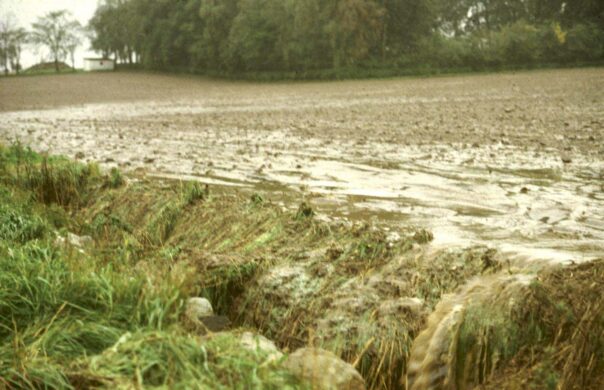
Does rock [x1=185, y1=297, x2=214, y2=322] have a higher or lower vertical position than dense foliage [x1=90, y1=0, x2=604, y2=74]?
lower

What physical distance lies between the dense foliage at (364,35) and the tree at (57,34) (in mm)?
30043

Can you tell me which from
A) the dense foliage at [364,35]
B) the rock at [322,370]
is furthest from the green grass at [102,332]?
the dense foliage at [364,35]

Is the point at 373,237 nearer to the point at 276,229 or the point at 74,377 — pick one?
the point at 276,229

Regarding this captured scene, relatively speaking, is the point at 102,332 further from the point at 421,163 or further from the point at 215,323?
the point at 421,163

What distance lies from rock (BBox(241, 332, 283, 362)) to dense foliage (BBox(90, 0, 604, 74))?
166 feet

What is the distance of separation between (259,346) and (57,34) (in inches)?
4150

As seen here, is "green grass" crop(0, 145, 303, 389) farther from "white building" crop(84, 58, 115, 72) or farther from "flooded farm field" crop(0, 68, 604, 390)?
"white building" crop(84, 58, 115, 72)

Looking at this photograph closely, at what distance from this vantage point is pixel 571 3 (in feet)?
196

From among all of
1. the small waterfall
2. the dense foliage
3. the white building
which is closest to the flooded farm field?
the small waterfall

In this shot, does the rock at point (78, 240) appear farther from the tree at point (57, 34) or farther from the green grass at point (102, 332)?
the tree at point (57, 34)

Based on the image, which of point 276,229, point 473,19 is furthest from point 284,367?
point 473,19

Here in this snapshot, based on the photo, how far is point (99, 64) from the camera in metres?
87.2

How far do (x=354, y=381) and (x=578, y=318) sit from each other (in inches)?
47.7

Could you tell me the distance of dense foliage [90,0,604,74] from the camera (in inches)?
2009
